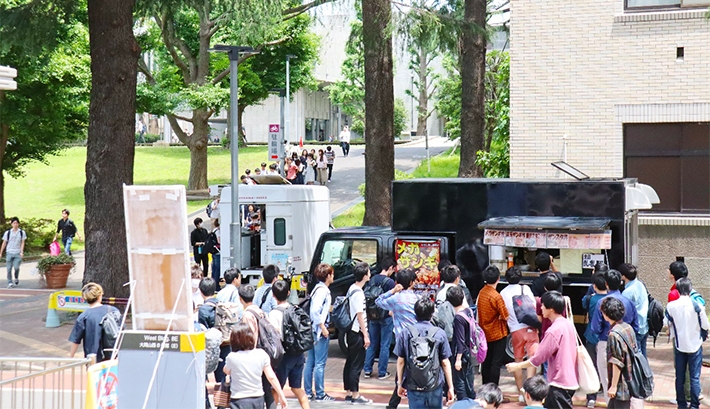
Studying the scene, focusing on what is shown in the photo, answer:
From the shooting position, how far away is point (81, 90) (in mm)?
29172

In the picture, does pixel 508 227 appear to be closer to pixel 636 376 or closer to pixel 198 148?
pixel 636 376

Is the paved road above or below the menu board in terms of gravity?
above

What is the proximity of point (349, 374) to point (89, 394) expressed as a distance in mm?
3520

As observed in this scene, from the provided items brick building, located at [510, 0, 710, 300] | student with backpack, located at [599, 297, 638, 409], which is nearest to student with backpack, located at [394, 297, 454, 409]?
student with backpack, located at [599, 297, 638, 409]

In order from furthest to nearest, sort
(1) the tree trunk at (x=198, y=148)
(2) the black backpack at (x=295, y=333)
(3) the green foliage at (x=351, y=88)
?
(3) the green foliage at (x=351, y=88) < (1) the tree trunk at (x=198, y=148) < (2) the black backpack at (x=295, y=333)

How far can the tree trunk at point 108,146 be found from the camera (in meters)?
16.5

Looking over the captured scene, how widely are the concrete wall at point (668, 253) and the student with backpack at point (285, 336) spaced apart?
29.8ft

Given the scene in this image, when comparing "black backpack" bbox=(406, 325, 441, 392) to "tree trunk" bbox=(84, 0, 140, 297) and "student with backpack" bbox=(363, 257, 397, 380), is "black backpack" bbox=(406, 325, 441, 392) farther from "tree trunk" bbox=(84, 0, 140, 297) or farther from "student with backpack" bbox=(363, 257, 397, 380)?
"tree trunk" bbox=(84, 0, 140, 297)

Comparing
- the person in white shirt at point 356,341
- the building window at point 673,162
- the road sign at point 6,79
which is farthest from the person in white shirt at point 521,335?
the building window at point 673,162

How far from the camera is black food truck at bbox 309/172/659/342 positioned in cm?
1213

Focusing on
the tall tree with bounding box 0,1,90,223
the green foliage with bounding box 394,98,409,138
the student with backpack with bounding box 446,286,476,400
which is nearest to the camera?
the student with backpack with bounding box 446,286,476,400

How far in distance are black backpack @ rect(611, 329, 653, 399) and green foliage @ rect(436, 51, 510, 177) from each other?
13.5 m

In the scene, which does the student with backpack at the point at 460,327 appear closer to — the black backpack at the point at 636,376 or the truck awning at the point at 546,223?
the black backpack at the point at 636,376

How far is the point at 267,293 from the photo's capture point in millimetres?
10961
